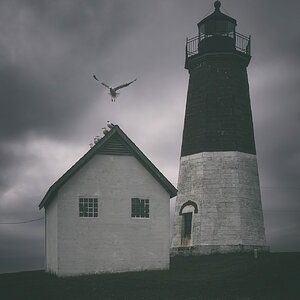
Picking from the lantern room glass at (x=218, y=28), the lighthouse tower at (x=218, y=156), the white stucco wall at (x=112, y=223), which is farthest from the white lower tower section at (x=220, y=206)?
the lantern room glass at (x=218, y=28)

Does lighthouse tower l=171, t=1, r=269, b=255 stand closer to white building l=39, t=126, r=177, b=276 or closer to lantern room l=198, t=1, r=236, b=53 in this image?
lantern room l=198, t=1, r=236, b=53

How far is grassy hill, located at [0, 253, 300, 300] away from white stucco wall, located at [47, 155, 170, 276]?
111 cm

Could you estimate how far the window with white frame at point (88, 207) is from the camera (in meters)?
28.4

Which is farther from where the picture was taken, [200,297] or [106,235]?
[106,235]

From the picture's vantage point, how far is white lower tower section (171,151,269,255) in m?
35.1

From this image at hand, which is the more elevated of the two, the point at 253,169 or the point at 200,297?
the point at 253,169

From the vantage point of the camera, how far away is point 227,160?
36.2m

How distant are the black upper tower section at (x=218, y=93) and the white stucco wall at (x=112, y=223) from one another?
8.51m

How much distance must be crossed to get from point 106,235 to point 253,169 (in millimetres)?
13217

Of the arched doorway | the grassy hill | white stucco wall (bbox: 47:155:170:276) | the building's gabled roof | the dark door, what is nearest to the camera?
the grassy hill

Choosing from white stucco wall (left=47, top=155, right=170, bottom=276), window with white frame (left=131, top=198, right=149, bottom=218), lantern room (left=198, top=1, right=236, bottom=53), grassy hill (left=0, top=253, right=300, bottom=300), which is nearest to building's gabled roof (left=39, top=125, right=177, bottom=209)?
white stucco wall (left=47, top=155, right=170, bottom=276)

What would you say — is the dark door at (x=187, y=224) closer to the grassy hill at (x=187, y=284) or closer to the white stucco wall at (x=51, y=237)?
the grassy hill at (x=187, y=284)

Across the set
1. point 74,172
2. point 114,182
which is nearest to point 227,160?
point 114,182

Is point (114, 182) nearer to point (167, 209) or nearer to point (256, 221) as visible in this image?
point (167, 209)
